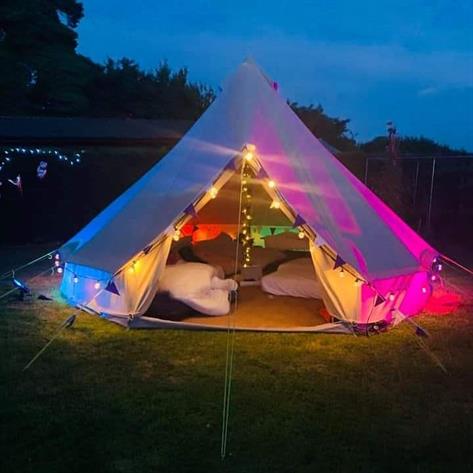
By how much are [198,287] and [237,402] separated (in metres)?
2.07

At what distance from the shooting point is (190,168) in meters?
5.57

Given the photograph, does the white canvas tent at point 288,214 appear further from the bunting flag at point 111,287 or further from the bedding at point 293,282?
the bedding at point 293,282

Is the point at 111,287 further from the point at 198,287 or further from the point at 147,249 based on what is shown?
the point at 198,287

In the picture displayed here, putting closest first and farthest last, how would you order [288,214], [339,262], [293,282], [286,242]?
1. [339,262]
2. [288,214]
3. [293,282]
4. [286,242]

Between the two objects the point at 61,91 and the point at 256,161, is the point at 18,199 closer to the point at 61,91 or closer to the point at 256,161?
the point at 256,161

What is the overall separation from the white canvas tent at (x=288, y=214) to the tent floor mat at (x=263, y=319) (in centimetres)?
14

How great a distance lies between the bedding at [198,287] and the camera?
5.68 m

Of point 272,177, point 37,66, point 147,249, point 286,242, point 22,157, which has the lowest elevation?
point 286,242

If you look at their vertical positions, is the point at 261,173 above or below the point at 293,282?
above

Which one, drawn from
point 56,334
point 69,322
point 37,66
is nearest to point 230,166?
point 69,322

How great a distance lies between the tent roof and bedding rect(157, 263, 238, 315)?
697mm

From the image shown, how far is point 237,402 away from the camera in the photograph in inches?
149

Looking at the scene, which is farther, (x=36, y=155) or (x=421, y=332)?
(x=36, y=155)

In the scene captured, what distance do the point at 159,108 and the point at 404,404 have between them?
62.6ft
